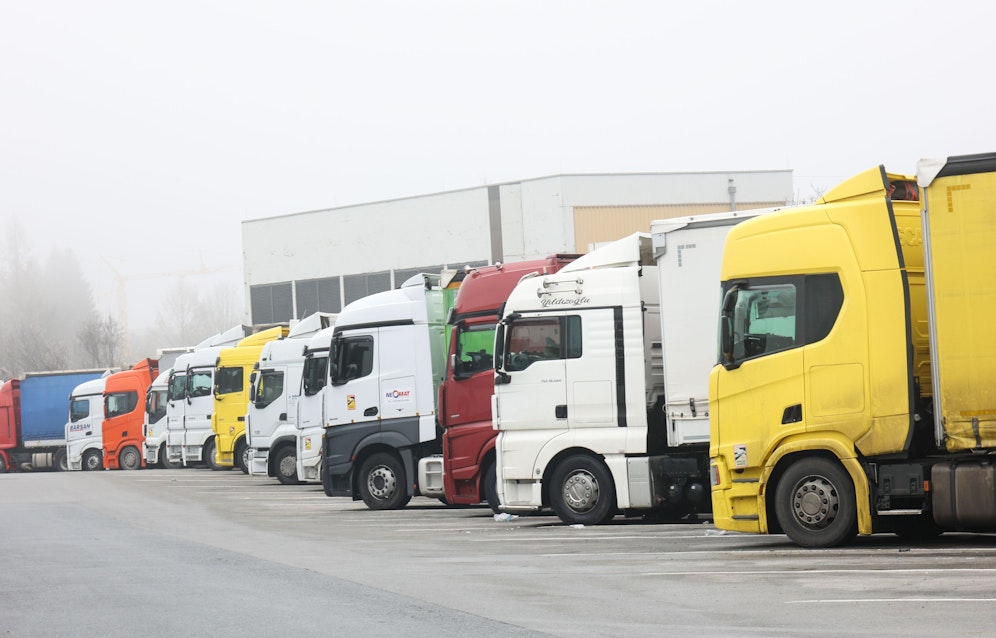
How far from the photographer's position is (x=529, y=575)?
37.1 feet

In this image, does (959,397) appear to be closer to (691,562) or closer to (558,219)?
(691,562)

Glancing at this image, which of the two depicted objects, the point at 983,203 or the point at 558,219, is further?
the point at 558,219

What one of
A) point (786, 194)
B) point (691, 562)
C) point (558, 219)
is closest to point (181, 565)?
point (691, 562)

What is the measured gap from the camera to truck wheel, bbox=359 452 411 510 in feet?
66.4

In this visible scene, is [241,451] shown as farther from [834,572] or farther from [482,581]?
[834,572]

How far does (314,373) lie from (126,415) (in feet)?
67.2

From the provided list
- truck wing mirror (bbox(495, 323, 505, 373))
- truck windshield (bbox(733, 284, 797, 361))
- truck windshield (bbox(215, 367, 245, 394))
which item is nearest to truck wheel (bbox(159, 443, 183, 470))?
truck windshield (bbox(215, 367, 245, 394))

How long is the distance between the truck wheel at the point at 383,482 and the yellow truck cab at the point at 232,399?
1224 cm

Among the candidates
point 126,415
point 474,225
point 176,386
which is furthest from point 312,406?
point 474,225

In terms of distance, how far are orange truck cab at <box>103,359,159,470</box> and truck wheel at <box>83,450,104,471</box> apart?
0.79 m

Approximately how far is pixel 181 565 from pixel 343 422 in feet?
25.7

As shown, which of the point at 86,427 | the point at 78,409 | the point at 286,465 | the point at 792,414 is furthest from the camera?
the point at 78,409

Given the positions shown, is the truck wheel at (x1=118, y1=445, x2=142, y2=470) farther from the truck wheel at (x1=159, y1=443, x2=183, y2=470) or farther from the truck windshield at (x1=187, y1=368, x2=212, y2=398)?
the truck windshield at (x1=187, y1=368, x2=212, y2=398)

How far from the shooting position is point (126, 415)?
4256 centimetres
